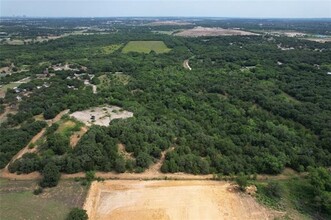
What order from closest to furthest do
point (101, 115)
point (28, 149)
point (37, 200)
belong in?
point (37, 200) → point (28, 149) → point (101, 115)

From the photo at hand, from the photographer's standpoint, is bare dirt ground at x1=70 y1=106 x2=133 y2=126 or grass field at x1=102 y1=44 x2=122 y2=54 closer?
bare dirt ground at x1=70 y1=106 x2=133 y2=126

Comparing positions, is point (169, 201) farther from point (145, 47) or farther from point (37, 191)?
point (145, 47)

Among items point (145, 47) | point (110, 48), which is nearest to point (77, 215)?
point (110, 48)

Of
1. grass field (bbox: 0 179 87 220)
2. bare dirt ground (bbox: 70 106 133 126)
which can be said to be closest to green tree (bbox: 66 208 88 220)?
grass field (bbox: 0 179 87 220)

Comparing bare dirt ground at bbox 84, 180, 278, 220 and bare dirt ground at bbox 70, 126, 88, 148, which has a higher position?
Answer: bare dirt ground at bbox 70, 126, 88, 148

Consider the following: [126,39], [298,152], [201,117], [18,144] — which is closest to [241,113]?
[201,117]

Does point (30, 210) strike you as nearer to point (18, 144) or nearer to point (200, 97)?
point (18, 144)

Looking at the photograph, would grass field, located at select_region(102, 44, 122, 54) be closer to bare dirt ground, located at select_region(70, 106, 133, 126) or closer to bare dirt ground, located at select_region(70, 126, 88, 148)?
bare dirt ground, located at select_region(70, 106, 133, 126)
